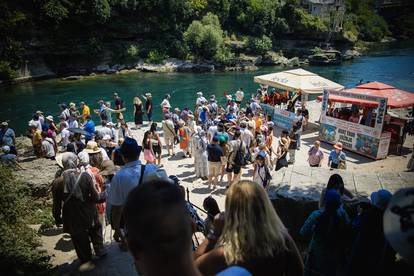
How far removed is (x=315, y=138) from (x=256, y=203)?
1239 cm

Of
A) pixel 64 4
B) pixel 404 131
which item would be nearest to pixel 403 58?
pixel 404 131

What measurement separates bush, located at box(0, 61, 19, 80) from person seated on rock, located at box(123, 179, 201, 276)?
40.6m

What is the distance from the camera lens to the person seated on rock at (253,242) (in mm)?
2201

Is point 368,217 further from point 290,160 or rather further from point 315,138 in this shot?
point 315,138

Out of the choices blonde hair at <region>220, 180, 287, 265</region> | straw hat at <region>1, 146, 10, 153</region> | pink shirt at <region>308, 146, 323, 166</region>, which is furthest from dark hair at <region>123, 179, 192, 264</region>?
straw hat at <region>1, 146, 10, 153</region>

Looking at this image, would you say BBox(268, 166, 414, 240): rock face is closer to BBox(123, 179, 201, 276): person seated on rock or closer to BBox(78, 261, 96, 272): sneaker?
BBox(78, 261, 96, 272): sneaker

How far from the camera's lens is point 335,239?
10.7 ft

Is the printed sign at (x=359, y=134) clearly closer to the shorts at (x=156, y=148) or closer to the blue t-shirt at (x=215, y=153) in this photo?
the blue t-shirt at (x=215, y=153)

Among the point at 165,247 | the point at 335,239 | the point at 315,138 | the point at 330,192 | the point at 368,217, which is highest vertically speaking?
the point at 165,247

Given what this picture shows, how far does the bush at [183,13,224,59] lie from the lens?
158 ft

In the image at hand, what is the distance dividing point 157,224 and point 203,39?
49.5 meters

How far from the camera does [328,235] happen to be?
3256 mm

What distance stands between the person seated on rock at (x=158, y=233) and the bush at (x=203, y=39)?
160ft

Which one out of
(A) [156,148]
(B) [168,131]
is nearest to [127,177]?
(A) [156,148]
